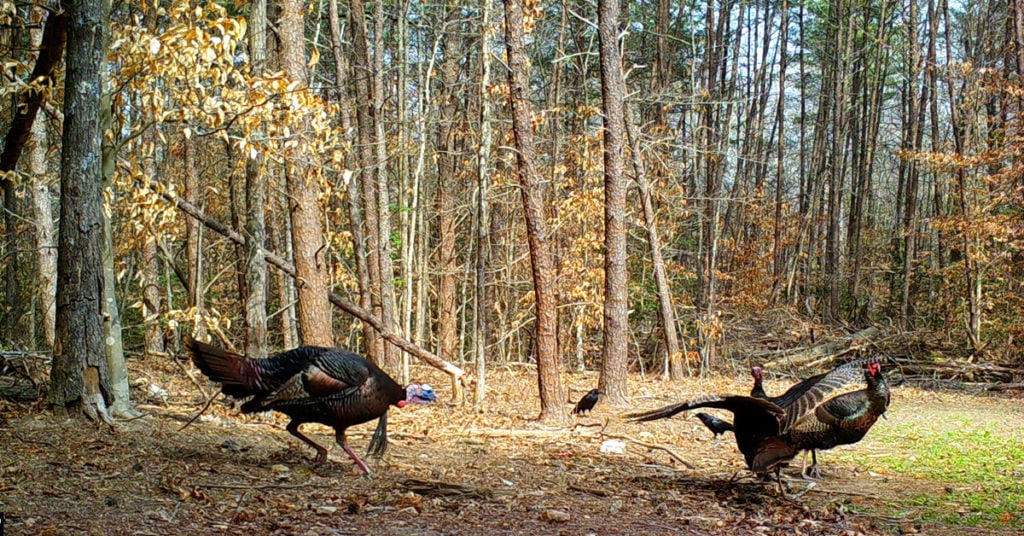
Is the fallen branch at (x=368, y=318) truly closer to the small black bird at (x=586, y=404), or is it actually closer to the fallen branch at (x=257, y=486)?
the small black bird at (x=586, y=404)

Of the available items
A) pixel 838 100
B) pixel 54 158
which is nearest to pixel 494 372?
pixel 54 158

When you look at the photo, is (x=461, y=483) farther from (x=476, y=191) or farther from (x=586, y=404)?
(x=476, y=191)

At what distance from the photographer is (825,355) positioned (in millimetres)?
20125

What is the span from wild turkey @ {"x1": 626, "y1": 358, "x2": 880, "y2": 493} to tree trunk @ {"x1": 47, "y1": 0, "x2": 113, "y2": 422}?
4.25m

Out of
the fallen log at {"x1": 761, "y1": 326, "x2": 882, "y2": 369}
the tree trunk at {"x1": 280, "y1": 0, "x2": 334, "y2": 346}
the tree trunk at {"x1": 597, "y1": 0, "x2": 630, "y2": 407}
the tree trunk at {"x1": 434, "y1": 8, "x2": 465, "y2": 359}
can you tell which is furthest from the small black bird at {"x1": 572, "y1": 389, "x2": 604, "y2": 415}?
the fallen log at {"x1": 761, "y1": 326, "x2": 882, "y2": 369}

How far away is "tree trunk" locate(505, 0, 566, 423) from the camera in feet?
31.8

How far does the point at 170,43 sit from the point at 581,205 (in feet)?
36.3

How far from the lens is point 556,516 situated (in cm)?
567

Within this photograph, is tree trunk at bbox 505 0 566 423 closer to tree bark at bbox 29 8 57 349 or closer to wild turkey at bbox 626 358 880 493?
wild turkey at bbox 626 358 880 493

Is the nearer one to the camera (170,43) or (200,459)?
(200,459)

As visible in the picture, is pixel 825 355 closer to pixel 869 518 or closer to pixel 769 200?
pixel 769 200

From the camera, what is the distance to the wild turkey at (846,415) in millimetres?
6898

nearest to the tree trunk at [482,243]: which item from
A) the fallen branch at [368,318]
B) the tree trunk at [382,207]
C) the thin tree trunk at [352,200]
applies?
the fallen branch at [368,318]

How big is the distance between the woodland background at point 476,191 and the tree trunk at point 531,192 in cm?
4
